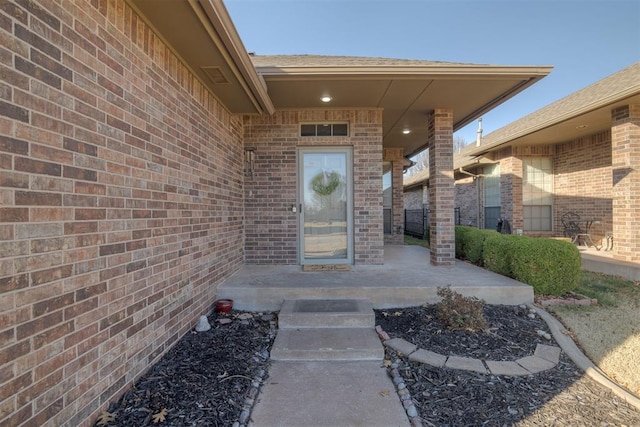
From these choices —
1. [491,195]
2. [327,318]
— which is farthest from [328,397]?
[491,195]

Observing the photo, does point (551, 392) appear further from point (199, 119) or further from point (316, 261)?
point (199, 119)

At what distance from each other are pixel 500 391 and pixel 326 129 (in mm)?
4526

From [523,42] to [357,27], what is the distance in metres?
5.22

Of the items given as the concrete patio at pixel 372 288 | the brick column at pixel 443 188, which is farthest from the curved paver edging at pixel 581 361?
the brick column at pixel 443 188

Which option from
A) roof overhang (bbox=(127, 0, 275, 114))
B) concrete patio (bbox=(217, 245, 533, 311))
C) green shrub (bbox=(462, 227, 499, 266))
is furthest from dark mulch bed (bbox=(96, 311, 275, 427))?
green shrub (bbox=(462, 227, 499, 266))

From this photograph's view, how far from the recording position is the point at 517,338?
316cm

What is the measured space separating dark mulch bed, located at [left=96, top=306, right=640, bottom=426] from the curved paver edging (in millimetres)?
59

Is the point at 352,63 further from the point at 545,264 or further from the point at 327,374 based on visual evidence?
the point at 327,374

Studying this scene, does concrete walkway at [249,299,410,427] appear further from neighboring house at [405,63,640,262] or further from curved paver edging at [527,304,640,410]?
neighboring house at [405,63,640,262]

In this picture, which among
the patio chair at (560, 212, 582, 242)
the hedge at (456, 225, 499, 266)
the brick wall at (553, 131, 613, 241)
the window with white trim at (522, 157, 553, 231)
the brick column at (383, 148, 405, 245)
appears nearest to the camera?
the hedge at (456, 225, 499, 266)

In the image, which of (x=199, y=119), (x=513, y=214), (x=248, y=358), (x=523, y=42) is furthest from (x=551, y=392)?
(x=523, y=42)

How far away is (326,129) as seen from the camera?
5.50 m

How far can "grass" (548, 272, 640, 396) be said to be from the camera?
2.64 meters

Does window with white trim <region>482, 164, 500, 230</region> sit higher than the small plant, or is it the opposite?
window with white trim <region>482, 164, 500, 230</region>
